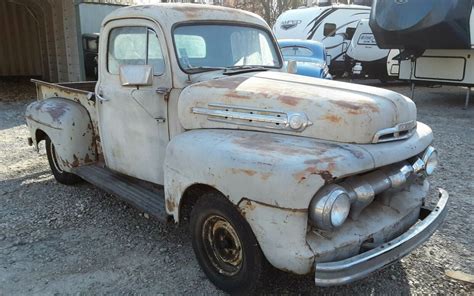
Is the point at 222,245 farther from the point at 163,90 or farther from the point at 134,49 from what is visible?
the point at 134,49

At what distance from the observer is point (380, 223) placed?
9.36 ft

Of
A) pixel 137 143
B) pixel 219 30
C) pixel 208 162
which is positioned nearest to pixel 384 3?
pixel 219 30

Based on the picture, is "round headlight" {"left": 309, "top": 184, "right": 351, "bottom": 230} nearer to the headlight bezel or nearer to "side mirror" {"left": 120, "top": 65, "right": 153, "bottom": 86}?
the headlight bezel

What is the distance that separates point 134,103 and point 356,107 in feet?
6.62

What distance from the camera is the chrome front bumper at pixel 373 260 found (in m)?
2.40

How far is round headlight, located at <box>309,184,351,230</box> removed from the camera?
2.42 metres

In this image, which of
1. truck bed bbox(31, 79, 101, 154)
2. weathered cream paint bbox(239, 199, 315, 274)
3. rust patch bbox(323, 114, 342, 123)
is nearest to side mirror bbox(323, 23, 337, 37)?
truck bed bbox(31, 79, 101, 154)

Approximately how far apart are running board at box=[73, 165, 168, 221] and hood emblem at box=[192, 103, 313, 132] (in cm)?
88

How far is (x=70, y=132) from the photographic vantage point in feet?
15.6

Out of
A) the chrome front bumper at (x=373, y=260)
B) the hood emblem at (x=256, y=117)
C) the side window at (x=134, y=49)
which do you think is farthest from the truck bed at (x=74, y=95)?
the chrome front bumper at (x=373, y=260)

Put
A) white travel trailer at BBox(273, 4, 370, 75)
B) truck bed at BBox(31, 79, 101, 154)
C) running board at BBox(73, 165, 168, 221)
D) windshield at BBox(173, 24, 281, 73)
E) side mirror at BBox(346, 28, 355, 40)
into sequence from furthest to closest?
side mirror at BBox(346, 28, 355, 40), white travel trailer at BBox(273, 4, 370, 75), truck bed at BBox(31, 79, 101, 154), windshield at BBox(173, 24, 281, 73), running board at BBox(73, 165, 168, 221)

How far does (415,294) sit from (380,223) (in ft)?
2.26

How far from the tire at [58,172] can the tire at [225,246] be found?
271 centimetres

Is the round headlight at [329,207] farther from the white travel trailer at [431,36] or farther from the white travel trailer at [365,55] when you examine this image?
the white travel trailer at [365,55]
